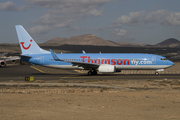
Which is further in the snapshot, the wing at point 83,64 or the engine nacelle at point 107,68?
the wing at point 83,64

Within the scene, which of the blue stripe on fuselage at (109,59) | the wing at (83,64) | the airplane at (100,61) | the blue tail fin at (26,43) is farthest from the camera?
the blue tail fin at (26,43)

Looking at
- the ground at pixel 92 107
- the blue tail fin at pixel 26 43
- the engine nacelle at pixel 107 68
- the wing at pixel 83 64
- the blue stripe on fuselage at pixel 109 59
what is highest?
the blue tail fin at pixel 26 43

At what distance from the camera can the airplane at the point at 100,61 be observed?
46.8 m

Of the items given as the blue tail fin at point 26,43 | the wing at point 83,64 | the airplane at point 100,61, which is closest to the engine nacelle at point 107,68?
the airplane at point 100,61

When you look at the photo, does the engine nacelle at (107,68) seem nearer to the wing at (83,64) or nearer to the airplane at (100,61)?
the airplane at (100,61)

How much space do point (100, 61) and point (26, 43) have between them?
16526 mm

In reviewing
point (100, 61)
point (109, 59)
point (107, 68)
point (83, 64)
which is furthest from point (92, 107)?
point (100, 61)

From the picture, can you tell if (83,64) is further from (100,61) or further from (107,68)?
(107,68)

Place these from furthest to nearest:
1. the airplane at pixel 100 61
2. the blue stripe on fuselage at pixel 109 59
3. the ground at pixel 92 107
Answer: the blue stripe on fuselage at pixel 109 59 → the airplane at pixel 100 61 → the ground at pixel 92 107

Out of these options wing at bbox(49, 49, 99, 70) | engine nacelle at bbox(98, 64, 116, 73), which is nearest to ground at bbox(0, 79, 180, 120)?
engine nacelle at bbox(98, 64, 116, 73)

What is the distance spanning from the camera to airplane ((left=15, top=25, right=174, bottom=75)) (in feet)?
154

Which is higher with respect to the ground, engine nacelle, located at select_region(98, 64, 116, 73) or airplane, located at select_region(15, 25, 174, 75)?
airplane, located at select_region(15, 25, 174, 75)

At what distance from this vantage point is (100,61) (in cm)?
4806

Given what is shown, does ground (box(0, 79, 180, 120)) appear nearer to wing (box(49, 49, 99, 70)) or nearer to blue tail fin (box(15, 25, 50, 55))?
wing (box(49, 49, 99, 70))
